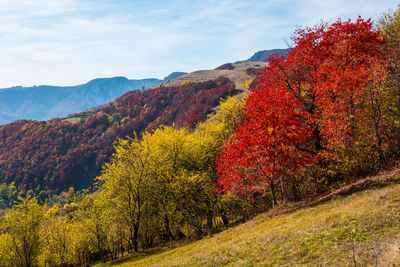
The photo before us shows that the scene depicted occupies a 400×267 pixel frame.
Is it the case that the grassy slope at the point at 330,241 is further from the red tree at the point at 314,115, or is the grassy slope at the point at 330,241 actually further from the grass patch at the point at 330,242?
the red tree at the point at 314,115

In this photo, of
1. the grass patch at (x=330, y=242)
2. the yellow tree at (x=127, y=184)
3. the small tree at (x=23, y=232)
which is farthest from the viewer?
the small tree at (x=23, y=232)

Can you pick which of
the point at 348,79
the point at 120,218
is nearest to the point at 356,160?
the point at 348,79

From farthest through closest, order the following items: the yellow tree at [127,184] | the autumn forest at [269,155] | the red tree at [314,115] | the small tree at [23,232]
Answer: the small tree at [23,232] < the yellow tree at [127,184] < the autumn forest at [269,155] < the red tree at [314,115]

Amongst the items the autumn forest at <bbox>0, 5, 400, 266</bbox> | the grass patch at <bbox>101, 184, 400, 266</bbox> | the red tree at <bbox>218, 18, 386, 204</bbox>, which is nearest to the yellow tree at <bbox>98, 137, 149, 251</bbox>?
the autumn forest at <bbox>0, 5, 400, 266</bbox>

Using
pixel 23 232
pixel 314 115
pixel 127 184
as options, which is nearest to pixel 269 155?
pixel 314 115

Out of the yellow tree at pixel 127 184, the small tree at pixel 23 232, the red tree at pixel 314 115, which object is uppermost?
the red tree at pixel 314 115

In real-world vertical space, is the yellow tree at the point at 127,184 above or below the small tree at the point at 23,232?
above

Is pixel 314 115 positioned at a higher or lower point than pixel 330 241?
higher

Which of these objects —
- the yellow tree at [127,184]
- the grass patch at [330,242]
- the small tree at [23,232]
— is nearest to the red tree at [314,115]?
the grass patch at [330,242]

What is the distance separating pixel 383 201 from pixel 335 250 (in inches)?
258

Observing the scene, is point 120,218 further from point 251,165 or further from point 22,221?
point 251,165

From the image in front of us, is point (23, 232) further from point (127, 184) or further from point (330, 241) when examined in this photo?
point (330, 241)

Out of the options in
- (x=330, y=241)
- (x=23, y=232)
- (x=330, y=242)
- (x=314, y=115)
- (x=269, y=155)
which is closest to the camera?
(x=330, y=242)

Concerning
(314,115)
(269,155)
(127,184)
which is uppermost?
(314,115)
